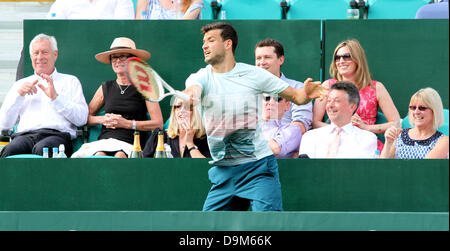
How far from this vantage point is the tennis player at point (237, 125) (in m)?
3.54

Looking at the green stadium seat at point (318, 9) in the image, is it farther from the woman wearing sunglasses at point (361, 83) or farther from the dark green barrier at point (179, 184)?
the dark green barrier at point (179, 184)

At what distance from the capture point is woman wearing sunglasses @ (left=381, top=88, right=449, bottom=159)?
13.8 ft

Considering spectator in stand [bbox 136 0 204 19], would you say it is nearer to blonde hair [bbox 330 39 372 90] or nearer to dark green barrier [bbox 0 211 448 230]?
blonde hair [bbox 330 39 372 90]

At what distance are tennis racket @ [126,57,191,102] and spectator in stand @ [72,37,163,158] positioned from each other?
131cm

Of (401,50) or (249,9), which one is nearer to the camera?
(401,50)

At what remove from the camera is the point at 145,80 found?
3.23 metres

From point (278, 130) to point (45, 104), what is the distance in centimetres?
148

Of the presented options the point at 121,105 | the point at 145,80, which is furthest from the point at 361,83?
the point at 145,80

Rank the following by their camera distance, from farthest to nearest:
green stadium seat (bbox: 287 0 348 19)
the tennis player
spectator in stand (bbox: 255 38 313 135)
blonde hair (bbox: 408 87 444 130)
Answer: green stadium seat (bbox: 287 0 348 19) < spectator in stand (bbox: 255 38 313 135) < blonde hair (bbox: 408 87 444 130) < the tennis player

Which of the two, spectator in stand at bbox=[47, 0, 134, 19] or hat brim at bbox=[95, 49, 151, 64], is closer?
hat brim at bbox=[95, 49, 151, 64]

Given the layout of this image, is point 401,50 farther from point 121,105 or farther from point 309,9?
point 121,105

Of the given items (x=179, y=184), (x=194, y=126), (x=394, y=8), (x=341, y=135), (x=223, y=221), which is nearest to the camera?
(x=223, y=221)

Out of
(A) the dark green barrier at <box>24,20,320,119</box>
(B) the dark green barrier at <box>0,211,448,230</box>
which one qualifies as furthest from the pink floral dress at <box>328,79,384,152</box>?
(B) the dark green barrier at <box>0,211,448,230</box>
